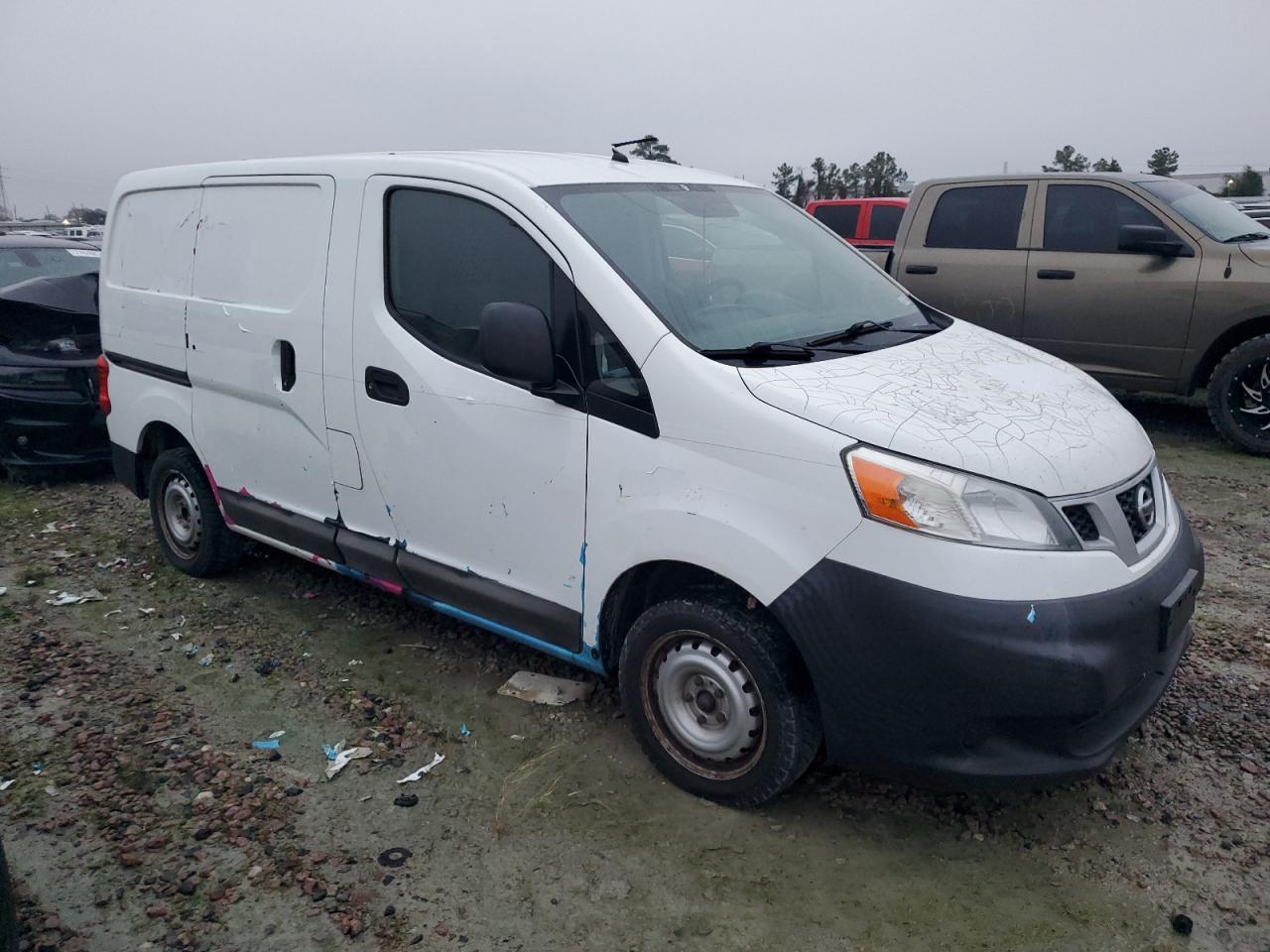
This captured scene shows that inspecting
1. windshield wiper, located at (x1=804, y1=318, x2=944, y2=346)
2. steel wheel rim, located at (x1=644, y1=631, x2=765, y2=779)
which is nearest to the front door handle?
steel wheel rim, located at (x1=644, y1=631, x2=765, y2=779)

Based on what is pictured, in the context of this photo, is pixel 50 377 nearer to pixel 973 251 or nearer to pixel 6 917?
pixel 6 917

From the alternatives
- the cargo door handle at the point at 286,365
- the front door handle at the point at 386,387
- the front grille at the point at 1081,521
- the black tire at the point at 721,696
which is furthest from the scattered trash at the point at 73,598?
the front grille at the point at 1081,521

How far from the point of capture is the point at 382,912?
2.70m

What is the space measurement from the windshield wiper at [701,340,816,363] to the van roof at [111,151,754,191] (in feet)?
2.95

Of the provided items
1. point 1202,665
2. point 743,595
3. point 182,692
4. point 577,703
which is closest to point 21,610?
point 182,692

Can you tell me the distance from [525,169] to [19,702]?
285 centimetres

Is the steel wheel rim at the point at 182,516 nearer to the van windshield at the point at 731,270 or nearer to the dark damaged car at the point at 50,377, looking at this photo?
the dark damaged car at the point at 50,377

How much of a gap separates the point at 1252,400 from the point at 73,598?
23.9 ft

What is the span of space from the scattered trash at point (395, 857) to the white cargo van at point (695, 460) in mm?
809

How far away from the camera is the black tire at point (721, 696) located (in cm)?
283

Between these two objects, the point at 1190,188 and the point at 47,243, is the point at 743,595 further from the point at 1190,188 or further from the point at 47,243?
the point at 47,243

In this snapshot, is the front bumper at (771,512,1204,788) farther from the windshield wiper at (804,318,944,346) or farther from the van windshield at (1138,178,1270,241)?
the van windshield at (1138,178,1270,241)

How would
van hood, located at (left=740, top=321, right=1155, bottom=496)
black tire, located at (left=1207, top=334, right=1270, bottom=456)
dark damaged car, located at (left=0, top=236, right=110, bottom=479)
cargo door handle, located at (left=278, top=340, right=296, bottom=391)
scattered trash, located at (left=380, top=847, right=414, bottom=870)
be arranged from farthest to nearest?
1. black tire, located at (left=1207, top=334, right=1270, bottom=456)
2. dark damaged car, located at (left=0, top=236, right=110, bottom=479)
3. cargo door handle, located at (left=278, top=340, right=296, bottom=391)
4. scattered trash, located at (left=380, top=847, right=414, bottom=870)
5. van hood, located at (left=740, top=321, right=1155, bottom=496)

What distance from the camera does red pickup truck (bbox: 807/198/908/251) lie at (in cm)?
1239
